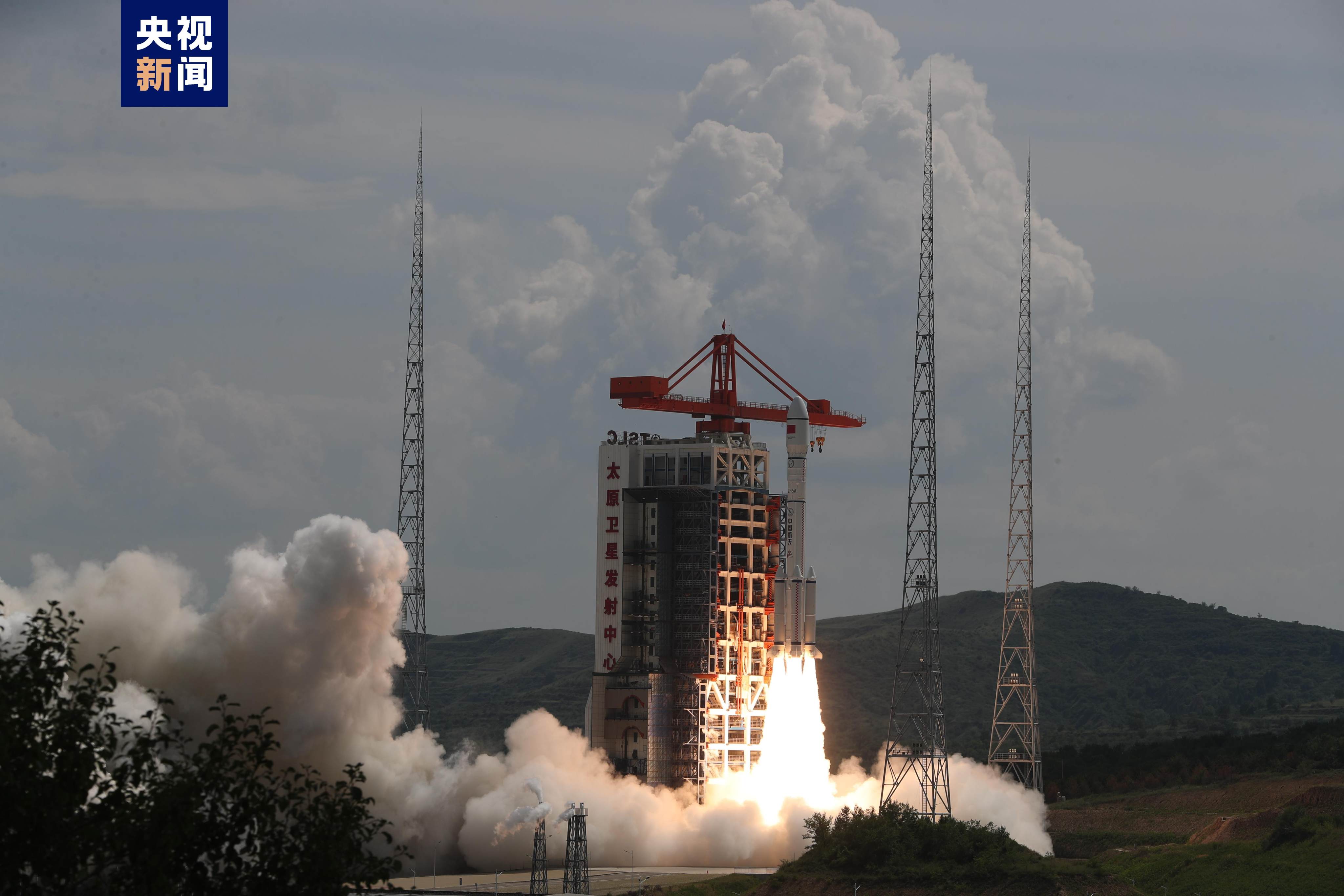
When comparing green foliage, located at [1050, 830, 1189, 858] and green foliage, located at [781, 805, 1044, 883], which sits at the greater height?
green foliage, located at [781, 805, 1044, 883]

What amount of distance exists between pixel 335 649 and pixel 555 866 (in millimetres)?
18225

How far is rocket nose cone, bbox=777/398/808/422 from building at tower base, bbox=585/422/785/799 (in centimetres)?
464

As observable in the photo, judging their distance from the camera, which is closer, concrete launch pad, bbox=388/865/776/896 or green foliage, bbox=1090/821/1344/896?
concrete launch pad, bbox=388/865/776/896

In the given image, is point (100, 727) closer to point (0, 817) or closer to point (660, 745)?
point (0, 817)

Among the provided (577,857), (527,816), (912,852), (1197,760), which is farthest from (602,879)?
(1197,760)

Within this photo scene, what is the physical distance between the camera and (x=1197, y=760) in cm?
13112

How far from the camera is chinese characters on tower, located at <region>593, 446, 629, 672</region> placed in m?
109

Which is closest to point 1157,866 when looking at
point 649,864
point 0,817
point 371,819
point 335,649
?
point 649,864

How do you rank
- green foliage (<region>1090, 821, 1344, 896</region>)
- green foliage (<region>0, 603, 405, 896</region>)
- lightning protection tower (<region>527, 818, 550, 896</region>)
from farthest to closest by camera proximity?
green foliage (<region>1090, 821, 1344, 896</region>), lightning protection tower (<region>527, 818, 550, 896</region>), green foliage (<region>0, 603, 405, 896</region>)

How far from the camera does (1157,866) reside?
98.6 meters

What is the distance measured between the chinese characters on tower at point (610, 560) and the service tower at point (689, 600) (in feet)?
0.24

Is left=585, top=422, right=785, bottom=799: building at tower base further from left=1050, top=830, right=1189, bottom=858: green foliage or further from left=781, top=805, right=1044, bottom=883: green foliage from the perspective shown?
left=1050, top=830, right=1189, bottom=858: green foliage

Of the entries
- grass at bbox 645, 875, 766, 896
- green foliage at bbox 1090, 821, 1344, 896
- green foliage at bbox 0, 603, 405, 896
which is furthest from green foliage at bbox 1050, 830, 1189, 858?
green foliage at bbox 0, 603, 405, 896

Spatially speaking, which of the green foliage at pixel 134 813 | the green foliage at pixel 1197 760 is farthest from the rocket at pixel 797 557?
the green foliage at pixel 134 813
